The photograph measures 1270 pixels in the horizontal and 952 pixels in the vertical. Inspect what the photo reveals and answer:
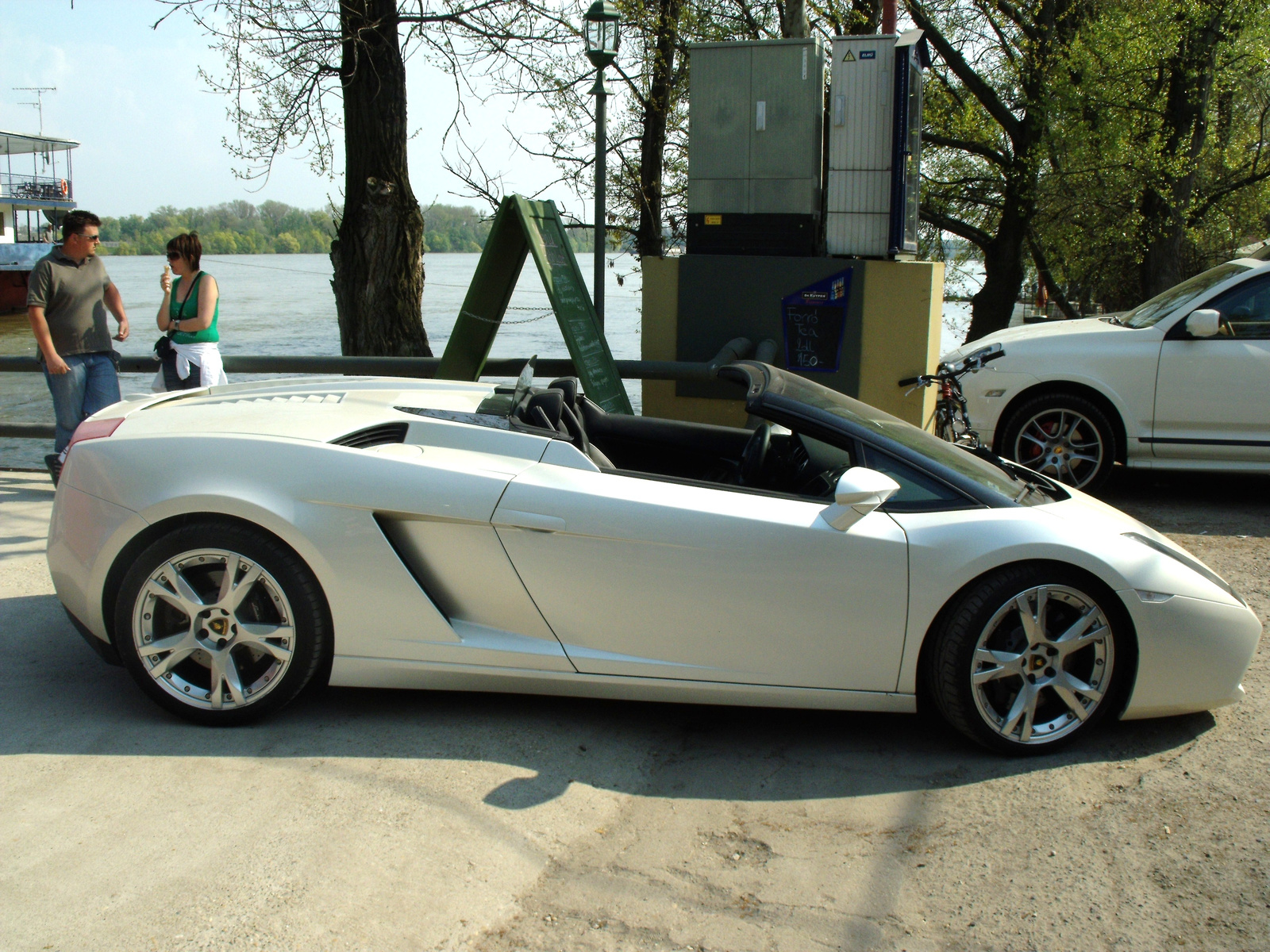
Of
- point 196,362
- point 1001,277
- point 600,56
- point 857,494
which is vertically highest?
point 600,56

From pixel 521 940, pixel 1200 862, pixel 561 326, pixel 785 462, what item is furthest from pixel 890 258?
pixel 521 940

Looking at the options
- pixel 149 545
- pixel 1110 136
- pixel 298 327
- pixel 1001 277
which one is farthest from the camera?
pixel 298 327

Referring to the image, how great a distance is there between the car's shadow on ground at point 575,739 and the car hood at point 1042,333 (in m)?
3.95

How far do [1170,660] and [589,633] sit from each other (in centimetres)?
185

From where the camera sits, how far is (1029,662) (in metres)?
3.37

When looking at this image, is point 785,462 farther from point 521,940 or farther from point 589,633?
point 521,940

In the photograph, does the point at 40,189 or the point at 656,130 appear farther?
the point at 40,189

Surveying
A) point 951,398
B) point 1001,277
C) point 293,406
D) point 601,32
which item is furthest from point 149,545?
point 1001,277

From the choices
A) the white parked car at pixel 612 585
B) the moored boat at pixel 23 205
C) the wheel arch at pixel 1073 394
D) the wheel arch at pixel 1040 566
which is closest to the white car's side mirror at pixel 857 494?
the white parked car at pixel 612 585

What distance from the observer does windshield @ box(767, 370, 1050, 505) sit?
11.9ft

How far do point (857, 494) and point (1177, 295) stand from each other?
18.1ft

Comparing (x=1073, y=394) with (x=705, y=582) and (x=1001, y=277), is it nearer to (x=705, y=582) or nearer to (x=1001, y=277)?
(x=705, y=582)

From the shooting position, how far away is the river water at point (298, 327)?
18703 millimetres

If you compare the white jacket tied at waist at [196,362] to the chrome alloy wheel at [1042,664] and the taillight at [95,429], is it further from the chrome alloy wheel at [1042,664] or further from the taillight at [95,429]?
the chrome alloy wheel at [1042,664]
